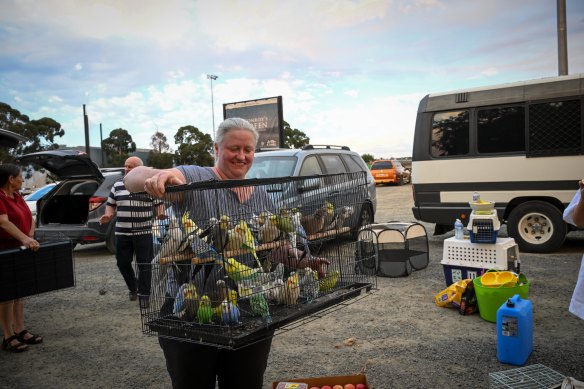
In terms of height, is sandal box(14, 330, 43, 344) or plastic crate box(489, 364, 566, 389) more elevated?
plastic crate box(489, 364, 566, 389)

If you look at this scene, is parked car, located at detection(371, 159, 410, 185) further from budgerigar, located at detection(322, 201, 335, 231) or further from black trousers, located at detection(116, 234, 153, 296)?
budgerigar, located at detection(322, 201, 335, 231)

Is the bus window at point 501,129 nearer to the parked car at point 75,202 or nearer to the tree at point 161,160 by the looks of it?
the parked car at point 75,202

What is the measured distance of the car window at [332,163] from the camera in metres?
8.84

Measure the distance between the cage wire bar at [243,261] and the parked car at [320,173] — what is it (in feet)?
0.04

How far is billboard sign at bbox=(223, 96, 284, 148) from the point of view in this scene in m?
22.3

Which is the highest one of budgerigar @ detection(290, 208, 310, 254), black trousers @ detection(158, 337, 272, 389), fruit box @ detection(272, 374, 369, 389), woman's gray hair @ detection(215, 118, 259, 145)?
woman's gray hair @ detection(215, 118, 259, 145)

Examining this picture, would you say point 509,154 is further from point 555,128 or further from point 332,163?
point 332,163

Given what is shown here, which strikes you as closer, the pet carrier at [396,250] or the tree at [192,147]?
the pet carrier at [396,250]

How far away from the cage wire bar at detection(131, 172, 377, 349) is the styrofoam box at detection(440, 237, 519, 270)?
13.0 ft

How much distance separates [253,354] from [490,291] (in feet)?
11.1

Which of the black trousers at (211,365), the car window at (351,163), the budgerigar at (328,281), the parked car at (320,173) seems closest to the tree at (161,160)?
the car window at (351,163)

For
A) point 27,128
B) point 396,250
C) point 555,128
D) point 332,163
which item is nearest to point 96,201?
point 332,163

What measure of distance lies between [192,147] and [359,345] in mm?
44833

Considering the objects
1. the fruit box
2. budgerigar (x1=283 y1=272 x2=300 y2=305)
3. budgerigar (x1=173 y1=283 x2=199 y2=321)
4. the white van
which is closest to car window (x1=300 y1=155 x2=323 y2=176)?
the white van
